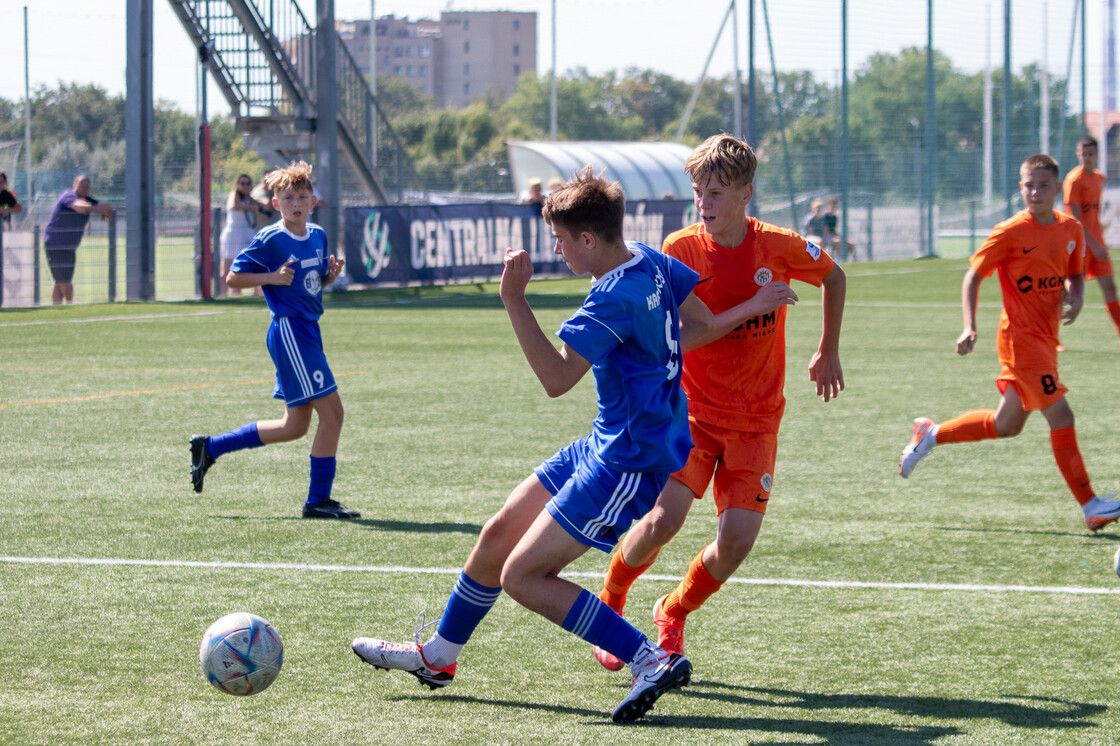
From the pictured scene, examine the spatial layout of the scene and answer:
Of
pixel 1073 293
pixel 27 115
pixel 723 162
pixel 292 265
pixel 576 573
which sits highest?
pixel 27 115

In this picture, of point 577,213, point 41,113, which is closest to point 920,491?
point 577,213

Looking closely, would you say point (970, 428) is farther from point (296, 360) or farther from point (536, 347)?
point (536, 347)

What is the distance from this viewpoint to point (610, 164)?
131 feet

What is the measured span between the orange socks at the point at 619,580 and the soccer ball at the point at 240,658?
113cm

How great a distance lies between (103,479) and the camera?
25.3 feet

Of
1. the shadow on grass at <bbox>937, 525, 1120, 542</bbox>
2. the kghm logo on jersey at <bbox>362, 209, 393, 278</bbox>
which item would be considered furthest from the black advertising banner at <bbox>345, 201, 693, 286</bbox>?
the shadow on grass at <bbox>937, 525, 1120, 542</bbox>

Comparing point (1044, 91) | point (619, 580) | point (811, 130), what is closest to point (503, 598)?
point (619, 580)

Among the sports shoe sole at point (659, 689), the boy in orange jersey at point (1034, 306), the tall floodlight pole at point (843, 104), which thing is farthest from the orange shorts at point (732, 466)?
the tall floodlight pole at point (843, 104)

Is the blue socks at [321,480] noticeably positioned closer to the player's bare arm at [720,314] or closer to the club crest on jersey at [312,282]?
the club crest on jersey at [312,282]

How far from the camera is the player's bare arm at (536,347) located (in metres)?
3.69

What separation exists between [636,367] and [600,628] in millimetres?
753

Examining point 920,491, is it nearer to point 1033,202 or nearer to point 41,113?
point 1033,202

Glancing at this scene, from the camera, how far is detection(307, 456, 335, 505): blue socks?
6.91 m

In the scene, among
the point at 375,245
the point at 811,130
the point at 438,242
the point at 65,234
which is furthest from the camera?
the point at 811,130
